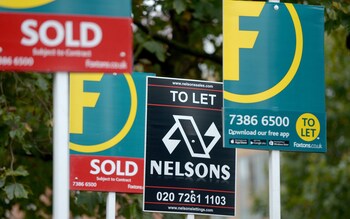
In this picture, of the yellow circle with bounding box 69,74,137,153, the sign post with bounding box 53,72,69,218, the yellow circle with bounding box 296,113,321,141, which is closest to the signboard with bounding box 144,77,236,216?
the yellow circle with bounding box 69,74,137,153

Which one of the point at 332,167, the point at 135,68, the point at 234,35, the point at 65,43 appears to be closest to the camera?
the point at 65,43

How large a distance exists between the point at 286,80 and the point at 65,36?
279cm

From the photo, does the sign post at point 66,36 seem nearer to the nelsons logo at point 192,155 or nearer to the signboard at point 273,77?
the signboard at point 273,77

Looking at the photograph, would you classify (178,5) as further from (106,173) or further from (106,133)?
(106,173)

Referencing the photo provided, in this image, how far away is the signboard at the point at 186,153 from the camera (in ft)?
28.3

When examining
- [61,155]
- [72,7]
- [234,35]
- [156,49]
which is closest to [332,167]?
[156,49]

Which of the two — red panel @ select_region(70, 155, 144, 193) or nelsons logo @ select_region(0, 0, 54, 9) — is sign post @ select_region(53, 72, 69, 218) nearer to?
nelsons logo @ select_region(0, 0, 54, 9)

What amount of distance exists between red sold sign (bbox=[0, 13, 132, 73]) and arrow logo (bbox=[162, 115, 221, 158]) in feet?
9.45

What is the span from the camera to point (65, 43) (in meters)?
5.76

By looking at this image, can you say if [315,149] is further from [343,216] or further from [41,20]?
[343,216]

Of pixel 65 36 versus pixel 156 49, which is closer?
pixel 65 36

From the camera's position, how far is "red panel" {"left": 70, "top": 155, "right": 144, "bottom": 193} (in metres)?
8.80

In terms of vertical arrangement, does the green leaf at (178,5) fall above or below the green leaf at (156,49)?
above

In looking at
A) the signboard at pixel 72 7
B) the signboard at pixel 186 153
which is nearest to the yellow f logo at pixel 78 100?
the signboard at pixel 186 153
